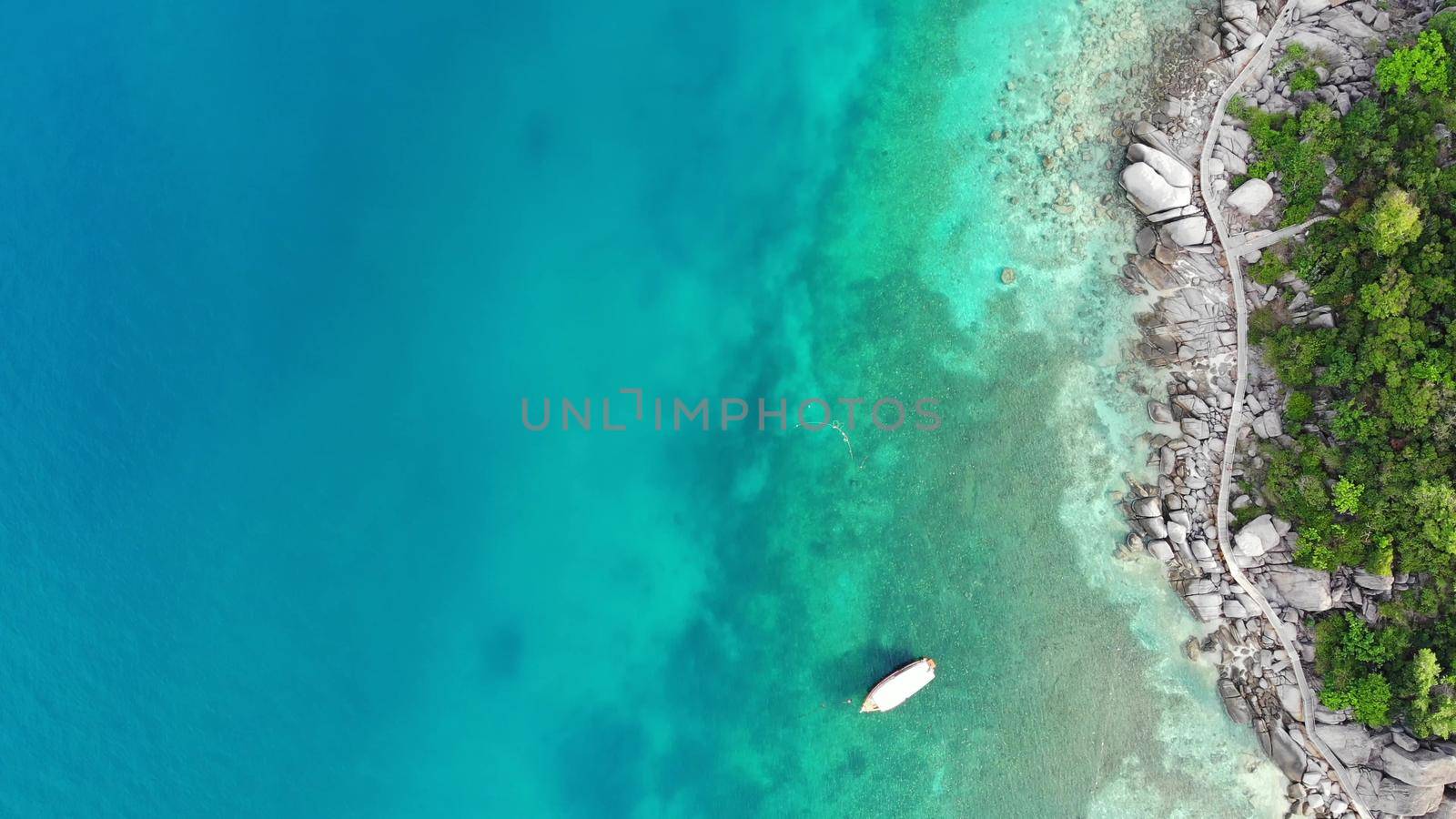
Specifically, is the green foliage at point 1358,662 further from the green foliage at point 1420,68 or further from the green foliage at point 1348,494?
the green foliage at point 1420,68

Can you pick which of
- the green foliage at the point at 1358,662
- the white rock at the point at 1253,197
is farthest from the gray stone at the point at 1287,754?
the white rock at the point at 1253,197

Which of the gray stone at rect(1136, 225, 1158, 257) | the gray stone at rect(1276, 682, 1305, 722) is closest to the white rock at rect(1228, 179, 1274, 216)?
the gray stone at rect(1136, 225, 1158, 257)

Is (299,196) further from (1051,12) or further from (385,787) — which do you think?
(1051,12)

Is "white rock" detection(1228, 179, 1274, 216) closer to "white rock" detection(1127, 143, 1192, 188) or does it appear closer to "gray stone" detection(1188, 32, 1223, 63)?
"white rock" detection(1127, 143, 1192, 188)

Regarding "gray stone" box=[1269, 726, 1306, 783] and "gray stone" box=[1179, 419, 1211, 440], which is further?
"gray stone" box=[1179, 419, 1211, 440]

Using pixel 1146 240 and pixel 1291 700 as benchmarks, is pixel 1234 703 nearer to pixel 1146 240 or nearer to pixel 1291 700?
pixel 1291 700

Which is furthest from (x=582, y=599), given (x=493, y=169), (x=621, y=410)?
(x=493, y=169)
